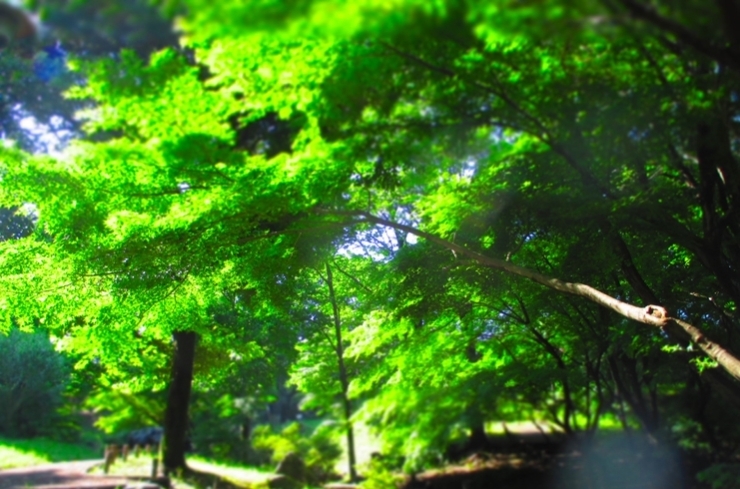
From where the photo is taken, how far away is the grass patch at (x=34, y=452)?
12316mm

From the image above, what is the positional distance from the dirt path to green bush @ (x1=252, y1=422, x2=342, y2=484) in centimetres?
582

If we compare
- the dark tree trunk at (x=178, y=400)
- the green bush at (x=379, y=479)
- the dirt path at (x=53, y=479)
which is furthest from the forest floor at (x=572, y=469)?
the dirt path at (x=53, y=479)

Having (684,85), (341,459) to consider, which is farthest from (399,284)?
(341,459)

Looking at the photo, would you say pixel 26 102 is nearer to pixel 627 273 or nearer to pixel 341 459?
pixel 627 273

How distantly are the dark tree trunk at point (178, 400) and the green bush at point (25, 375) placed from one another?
7.18ft

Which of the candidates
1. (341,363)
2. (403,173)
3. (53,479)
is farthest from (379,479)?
(403,173)

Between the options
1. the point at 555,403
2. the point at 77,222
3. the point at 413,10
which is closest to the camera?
the point at 413,10

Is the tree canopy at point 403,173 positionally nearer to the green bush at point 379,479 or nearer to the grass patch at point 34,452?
the grass patch at point 34,452

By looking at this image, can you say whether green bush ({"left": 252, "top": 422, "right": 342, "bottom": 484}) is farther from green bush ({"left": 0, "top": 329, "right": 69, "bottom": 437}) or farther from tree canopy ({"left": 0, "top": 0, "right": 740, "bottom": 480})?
tree canopy ({"left": 0, "top": 0, "right": 740, "bottom": 480})

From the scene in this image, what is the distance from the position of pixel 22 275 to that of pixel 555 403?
53.5ft

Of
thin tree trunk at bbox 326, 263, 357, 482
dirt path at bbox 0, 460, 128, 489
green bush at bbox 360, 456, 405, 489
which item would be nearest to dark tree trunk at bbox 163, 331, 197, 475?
dirt path at bbox 0, 460, 128, 489

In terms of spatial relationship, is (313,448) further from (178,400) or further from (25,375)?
(25,375)

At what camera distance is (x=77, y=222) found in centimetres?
554

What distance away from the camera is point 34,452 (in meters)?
14.1
